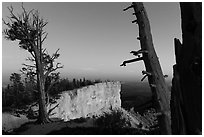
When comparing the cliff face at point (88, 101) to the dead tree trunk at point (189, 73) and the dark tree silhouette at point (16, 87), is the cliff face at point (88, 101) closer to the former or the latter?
the dark tree silhouette at point (16, 87)

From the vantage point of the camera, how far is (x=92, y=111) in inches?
1202

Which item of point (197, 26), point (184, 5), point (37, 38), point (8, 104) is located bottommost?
point (8, 104)

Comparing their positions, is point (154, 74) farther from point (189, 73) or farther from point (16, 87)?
point (16, 87)

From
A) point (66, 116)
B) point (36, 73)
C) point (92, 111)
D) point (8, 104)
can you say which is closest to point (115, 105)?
point (92, 111)

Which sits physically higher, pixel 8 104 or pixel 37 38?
pixel 37 38

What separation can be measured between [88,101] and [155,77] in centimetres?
2340

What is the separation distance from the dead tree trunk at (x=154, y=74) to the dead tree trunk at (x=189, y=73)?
1.35 m

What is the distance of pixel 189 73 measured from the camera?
4129mm

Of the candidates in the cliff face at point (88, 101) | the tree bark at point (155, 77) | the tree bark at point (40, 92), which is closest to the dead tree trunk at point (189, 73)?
the tree bark at point (155, 77)

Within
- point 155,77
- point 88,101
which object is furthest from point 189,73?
point 88,101

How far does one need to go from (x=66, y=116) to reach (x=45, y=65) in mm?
10009

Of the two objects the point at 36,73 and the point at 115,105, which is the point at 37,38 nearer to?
the point at 36,73

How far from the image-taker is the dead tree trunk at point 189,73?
4.00 metres

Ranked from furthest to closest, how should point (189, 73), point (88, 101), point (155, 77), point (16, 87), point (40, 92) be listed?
point (88, 101) → point (16, 87) → point (40, 92) → point (155, 77) → point (189, 73)
